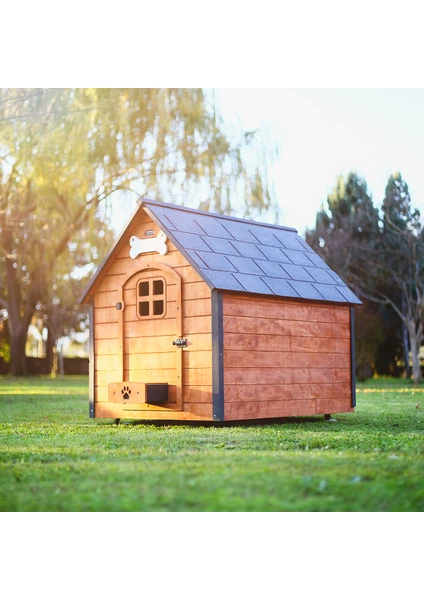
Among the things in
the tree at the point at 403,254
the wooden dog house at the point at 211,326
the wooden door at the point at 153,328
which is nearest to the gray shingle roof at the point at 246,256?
the wooden dog house at the point at 211,326

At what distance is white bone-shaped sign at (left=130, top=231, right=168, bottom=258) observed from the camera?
10.2 m

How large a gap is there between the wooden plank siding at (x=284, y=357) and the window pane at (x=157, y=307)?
1.12 m

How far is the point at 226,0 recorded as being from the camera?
895cm

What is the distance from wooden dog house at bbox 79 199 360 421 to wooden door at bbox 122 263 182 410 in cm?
1

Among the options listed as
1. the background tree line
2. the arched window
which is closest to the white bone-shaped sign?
the arched window

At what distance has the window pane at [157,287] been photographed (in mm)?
10312

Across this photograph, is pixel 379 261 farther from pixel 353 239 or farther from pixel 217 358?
pixel 217 358

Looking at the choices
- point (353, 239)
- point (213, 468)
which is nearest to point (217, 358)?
point (213, 468)

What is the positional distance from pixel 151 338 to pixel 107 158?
10.6 metres

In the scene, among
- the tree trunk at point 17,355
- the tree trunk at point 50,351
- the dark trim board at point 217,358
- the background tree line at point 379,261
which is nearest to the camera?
the dark trim board at point 217,358

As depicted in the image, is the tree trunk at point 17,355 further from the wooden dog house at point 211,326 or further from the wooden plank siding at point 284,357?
the wooden plank siding at point 284,357

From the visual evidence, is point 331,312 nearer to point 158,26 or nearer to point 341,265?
point 158,26

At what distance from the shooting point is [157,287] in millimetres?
10367
